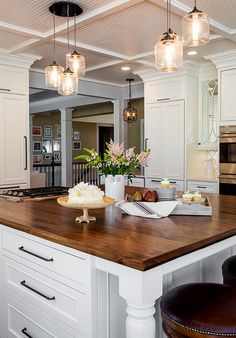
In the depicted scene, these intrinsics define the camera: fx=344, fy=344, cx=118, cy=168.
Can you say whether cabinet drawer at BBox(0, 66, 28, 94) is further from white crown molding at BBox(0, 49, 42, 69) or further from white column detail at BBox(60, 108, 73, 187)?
white column detail at BBox(60, 108, 73, 187)

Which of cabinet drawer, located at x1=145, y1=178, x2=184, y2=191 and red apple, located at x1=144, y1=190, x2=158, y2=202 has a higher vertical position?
red apple, located at x1=144, y1=190, x2=158, y2=202

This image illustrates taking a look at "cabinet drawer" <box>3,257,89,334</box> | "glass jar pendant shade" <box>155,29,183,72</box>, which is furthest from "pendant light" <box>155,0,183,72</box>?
"cabinet drawer" <box>3,257,89,334</box>

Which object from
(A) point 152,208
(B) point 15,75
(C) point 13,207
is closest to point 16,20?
(B) point 15,75

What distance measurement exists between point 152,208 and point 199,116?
11.1ft

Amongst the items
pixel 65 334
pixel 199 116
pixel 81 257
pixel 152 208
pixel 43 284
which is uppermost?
pixel 199 116

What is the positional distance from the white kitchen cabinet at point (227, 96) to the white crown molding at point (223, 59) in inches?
2.8

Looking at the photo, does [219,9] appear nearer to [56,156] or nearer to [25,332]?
[25,332]

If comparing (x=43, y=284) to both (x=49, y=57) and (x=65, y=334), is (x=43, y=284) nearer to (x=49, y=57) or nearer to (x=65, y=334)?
(x=65, y=334)

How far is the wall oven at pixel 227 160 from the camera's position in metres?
4.30

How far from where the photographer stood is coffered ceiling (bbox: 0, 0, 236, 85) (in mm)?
2848

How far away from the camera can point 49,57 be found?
4.50 metres

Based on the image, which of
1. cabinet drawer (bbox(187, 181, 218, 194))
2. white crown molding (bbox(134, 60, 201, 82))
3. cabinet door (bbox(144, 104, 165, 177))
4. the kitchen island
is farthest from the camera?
cabinet door (bbox(144, 104, 165, 177))

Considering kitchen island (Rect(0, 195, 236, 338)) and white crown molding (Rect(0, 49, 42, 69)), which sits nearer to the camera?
kitchen island (Rect(0, 195, 236, 338))

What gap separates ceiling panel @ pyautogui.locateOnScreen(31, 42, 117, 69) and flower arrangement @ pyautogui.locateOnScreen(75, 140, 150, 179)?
7.11ft
